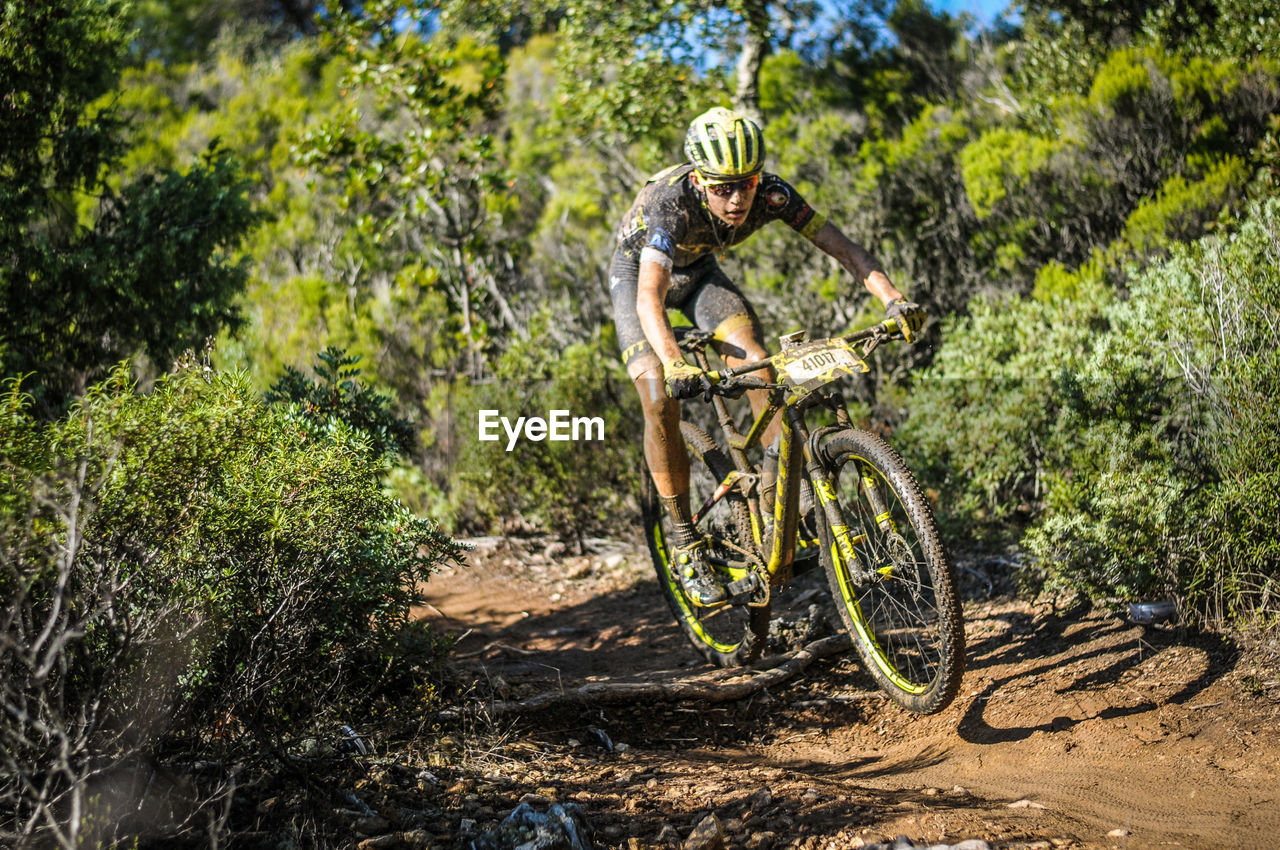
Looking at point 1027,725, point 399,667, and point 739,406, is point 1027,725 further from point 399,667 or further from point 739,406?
point 739,406

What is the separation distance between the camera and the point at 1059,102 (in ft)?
26.2

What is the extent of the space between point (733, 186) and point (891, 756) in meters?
2.41

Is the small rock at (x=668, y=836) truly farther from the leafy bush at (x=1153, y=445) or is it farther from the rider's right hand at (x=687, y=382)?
the leafy bush at (x=1153, y=445)

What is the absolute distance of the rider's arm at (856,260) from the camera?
3.84m

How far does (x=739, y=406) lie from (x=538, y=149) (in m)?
9.39

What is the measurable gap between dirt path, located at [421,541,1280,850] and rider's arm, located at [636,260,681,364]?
1.58 m

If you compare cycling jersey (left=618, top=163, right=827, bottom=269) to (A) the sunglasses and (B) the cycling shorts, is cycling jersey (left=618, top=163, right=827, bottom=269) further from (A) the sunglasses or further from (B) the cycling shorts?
(B) the cycling shorts

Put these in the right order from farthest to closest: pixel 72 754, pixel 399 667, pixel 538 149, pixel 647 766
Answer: pixel 538 149 < pixel 399 667 < pixel 647 766 < pixel 72 754

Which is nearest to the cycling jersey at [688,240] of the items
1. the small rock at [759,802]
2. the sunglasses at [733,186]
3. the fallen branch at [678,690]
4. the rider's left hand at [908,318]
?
the sunglasses at [733,186]

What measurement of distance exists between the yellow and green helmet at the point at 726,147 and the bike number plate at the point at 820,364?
877mm

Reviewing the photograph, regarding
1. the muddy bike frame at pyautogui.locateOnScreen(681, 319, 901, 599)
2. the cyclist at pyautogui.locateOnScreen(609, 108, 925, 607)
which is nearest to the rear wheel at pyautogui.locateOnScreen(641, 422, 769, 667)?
the cyclist at pyautogui.locateOnScreen(609, 108, 925, 607)

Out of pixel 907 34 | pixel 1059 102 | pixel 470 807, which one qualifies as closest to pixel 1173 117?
pixel 1059 102

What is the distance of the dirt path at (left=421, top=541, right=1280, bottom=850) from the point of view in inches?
99.9

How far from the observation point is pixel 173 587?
2.68 metres
